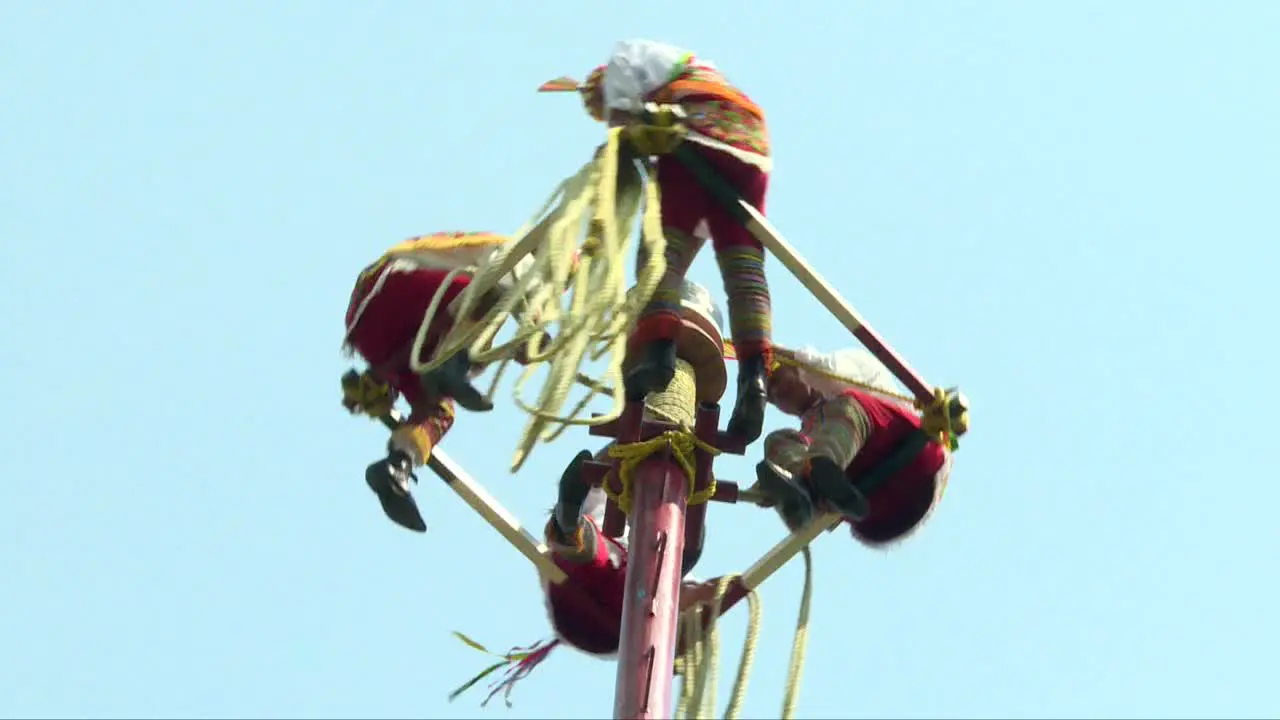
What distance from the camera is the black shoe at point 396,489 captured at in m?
6.30

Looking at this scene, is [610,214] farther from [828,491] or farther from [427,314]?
[828,491]

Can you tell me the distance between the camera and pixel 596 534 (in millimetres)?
6617

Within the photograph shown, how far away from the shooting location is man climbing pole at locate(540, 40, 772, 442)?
19.8 feet

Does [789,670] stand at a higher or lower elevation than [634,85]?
lower

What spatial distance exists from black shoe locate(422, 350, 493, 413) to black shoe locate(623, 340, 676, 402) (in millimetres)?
461

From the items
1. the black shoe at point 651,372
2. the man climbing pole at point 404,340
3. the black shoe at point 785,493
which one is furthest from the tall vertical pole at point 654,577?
the man climbing pole at point 404,340

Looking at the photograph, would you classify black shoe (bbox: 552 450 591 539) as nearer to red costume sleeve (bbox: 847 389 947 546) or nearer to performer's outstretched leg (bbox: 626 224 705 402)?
performer's outstretched leg (bbox: 626 224 705 402)

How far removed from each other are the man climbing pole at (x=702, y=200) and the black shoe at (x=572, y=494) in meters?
0.45

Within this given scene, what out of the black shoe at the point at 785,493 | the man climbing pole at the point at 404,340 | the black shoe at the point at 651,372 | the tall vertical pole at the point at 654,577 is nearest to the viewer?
the tall vertical pole at the point at 654,577

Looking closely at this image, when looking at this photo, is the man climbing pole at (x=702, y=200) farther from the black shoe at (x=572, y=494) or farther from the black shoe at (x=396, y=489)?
the black shoe at (x=396, y=489)

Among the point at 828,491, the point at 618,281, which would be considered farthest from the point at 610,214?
the point at 828,491

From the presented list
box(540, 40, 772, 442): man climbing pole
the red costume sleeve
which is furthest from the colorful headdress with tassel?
the red costume sleeve

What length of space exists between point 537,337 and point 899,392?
4.89 feet

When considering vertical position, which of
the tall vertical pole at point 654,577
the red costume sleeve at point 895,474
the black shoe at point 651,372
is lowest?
the tall vertical pole at point 654,577
